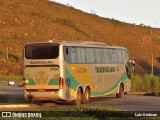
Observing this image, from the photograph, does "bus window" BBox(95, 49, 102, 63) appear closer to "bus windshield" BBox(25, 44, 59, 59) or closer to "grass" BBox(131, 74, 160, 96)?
"bus windshield" BBox(25, 44, 59, 59)

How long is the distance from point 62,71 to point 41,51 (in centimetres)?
156

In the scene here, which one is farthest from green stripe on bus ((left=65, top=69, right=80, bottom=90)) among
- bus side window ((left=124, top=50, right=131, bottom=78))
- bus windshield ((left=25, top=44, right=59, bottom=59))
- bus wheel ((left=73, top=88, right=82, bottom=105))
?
bus side window ((left=124, top=50, right=131, bottom=78))

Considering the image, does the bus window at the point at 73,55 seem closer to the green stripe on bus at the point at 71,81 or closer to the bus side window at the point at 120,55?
the green stripe on bus at the point at 71,81

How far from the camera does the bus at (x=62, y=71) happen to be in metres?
28.8

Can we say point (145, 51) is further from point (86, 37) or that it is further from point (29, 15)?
point (29, 15)

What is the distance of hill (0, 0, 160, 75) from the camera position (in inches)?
3942

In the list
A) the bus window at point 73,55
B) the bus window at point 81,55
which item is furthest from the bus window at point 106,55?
the bus window at point 73,55

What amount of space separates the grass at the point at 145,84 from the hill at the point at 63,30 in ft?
120

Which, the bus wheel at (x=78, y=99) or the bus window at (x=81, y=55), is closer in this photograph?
the bus wheel at (x=78, y=99)

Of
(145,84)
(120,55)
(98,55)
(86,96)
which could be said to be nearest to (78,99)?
(86,96)

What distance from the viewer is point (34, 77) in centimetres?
2900

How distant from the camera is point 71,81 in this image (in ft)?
97.5

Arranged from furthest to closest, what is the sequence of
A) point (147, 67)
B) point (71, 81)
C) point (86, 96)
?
point (147, 67) → point (86, 96) → point (71, 81)

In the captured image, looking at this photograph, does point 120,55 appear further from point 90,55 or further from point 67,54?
point 67,54
